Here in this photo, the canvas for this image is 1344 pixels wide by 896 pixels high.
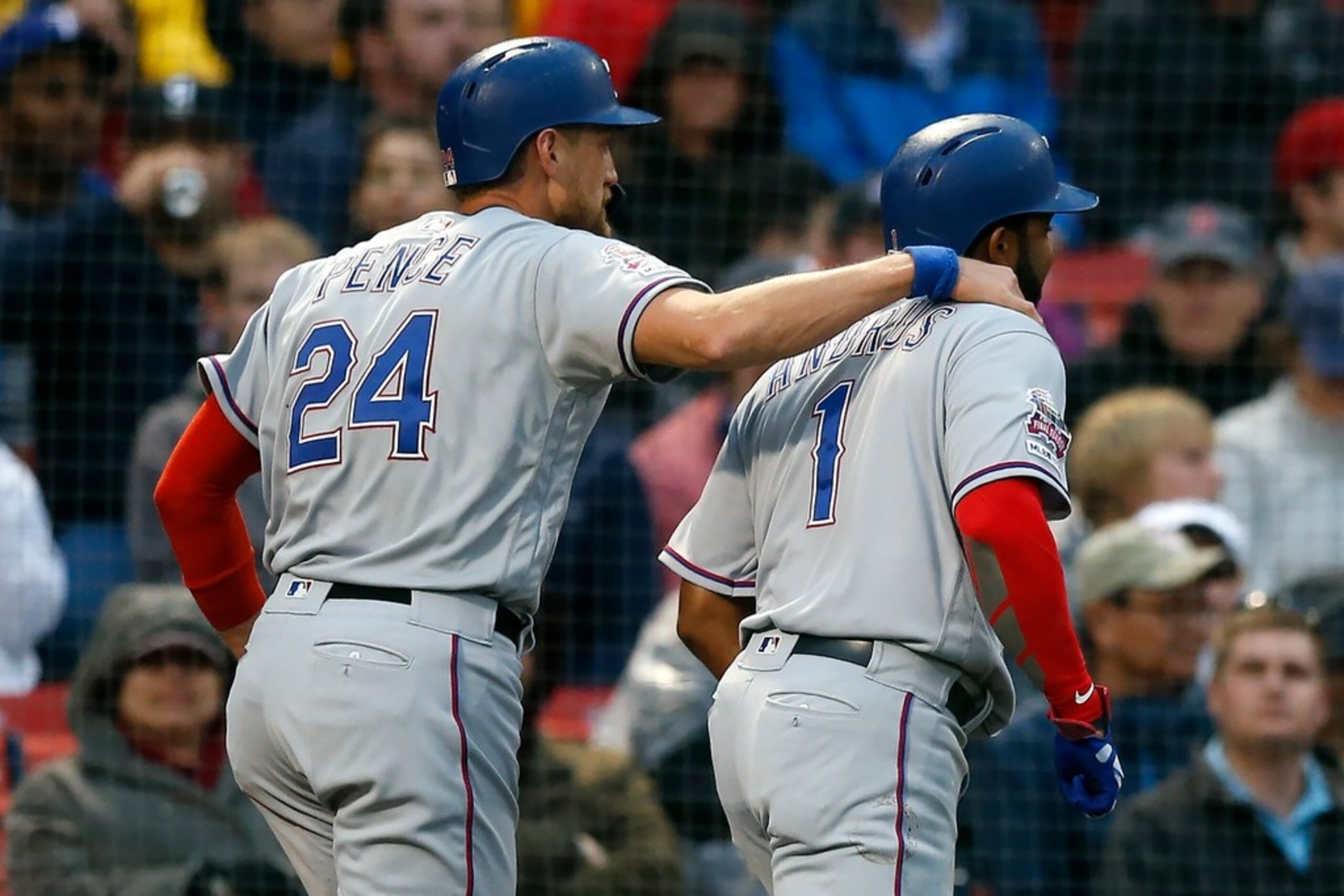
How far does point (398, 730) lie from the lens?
3516mm

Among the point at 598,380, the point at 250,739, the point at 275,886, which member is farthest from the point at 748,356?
the point at 275,886

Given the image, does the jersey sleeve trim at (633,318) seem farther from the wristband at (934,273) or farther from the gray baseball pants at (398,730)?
the gray baseball pants at (398,730)

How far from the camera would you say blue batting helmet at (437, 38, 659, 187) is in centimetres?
378

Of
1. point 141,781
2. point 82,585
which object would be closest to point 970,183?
point 141,781

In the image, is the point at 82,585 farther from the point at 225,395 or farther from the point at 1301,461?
the point at 1301,461

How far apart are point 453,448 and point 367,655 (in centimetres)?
35

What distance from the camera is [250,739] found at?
3.70 meters

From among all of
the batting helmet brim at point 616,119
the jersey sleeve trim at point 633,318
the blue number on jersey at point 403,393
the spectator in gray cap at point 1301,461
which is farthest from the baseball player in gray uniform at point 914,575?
the spectator in gray cap at point 1301,461

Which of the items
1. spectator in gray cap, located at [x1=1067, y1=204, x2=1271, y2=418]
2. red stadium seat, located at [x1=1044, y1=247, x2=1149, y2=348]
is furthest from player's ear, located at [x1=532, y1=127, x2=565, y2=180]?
red stadium seat, located at [x1=1044, y1=247, x2=1149, y2=348]

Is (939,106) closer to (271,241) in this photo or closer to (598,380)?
(271,241)

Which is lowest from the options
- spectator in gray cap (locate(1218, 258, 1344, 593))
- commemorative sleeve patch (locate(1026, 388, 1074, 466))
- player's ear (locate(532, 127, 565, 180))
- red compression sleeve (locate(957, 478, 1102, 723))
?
spectator in gray cap (locate(1218, 258, 1344, 593))

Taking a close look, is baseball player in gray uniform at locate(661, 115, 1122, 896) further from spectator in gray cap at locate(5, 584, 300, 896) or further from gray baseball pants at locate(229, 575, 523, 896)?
spectator in gray cap at locate(5, 584, 300, 896)

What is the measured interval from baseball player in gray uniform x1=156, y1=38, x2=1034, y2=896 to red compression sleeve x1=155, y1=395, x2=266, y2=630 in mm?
153

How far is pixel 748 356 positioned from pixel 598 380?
31cm
